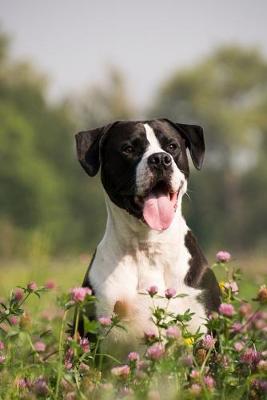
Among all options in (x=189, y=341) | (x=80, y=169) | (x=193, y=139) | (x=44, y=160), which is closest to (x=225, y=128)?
(x=80, y=169)

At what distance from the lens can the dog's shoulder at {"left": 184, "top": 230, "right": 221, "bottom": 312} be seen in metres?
4.97

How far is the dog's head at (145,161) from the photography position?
495cm

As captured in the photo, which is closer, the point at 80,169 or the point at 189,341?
the point at 189,341

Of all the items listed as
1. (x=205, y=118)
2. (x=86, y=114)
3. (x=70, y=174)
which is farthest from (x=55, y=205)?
(x=205, y=118)

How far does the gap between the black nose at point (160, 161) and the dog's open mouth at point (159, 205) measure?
0.39ft

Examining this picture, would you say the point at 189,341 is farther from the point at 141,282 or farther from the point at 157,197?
the point at 157,197

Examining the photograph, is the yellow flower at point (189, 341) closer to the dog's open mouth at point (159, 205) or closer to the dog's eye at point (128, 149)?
the dog's open mouth at point (159, 205)

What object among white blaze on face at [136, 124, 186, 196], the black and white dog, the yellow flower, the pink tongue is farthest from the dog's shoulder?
the yellow flower

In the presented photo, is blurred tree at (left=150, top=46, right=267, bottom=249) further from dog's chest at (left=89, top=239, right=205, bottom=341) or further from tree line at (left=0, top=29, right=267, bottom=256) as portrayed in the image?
dog's chest at (left=89, top=239, right=205, bottom=341)

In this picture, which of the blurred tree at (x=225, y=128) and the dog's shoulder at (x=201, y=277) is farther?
the blurred tree at (x=225, y=128)

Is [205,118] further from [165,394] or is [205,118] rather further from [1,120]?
[165,394]

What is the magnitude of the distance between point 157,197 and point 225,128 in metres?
49.0

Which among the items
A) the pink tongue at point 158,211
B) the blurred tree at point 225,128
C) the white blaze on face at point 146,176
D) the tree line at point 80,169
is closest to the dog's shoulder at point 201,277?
the pink tongue at point 158,211

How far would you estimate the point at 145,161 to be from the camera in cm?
499
